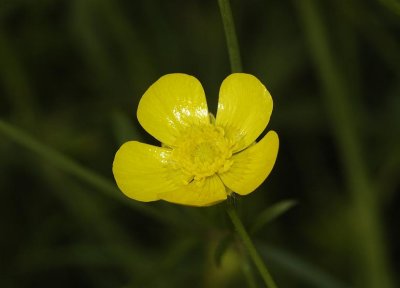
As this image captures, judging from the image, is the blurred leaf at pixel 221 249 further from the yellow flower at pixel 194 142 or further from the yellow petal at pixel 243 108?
the yellow petal at pixel 243 108

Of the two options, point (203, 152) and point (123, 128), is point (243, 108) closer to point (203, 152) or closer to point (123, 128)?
point (203, 152)

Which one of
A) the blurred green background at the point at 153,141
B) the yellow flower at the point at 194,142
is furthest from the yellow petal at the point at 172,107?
the blurred green background at the point at 153,141

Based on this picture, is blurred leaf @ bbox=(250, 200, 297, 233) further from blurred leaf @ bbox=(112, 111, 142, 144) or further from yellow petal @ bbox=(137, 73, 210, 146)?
blurred leaf @ bbox=(112, 111, 142, 144)

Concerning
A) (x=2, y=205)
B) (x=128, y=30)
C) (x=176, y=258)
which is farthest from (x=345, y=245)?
(x=2, y=205)

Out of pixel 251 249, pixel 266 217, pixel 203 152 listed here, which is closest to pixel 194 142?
pixel 203 152

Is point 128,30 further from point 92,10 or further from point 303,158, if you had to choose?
point 303,158

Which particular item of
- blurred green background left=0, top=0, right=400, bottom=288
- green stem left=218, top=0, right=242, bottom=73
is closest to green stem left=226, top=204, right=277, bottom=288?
green stem left=218, top=0, right=242, bottom=73
